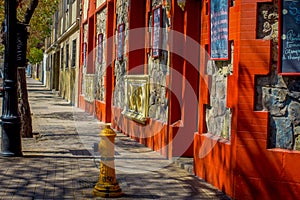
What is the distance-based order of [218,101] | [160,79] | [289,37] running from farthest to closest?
[160,79] → [218,101] → [289,37]

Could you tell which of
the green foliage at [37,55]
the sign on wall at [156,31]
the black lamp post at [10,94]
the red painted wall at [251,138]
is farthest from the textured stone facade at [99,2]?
the green foliage at [37,55]

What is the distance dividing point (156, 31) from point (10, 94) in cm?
349

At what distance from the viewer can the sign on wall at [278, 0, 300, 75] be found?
6.62 meters

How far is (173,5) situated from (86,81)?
512 inches

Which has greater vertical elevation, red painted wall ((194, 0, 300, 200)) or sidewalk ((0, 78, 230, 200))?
red painted wall ((194, 0, 300, 200))

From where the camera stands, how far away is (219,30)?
→ 7.91 meters

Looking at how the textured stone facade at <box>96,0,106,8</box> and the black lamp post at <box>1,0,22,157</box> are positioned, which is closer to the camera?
the black lamp post at <box>1,0,22,157</box>

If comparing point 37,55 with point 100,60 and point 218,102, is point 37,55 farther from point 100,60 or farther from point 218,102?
point 218,102

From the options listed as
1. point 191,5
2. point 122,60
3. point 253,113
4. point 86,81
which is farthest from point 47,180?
point 86,81

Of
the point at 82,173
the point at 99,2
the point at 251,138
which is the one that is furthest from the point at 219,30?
the point at 99,2

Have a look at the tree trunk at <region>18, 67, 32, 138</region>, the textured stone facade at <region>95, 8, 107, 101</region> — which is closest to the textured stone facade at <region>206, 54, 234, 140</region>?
the tree trunk at <region>18, 67, 32, 138</region>

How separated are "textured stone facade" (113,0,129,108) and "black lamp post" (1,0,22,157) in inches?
195

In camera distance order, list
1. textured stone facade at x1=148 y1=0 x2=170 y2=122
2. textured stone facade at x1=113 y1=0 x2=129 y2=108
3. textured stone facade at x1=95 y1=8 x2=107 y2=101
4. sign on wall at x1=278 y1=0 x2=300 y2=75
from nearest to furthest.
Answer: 1. sign on wall at x1=278 y1=0 x2=300 y2=75
2. textured stone facade at x1=148 y1=0 x2=170 y2=122
3. textured stone facade at x1=113 y1=0 x2=129 y2=108
4. textured stone facade at x1=95 y1=8 x2=107 y2=101

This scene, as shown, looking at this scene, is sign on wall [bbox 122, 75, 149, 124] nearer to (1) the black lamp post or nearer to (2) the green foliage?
(1) the black lamp post
